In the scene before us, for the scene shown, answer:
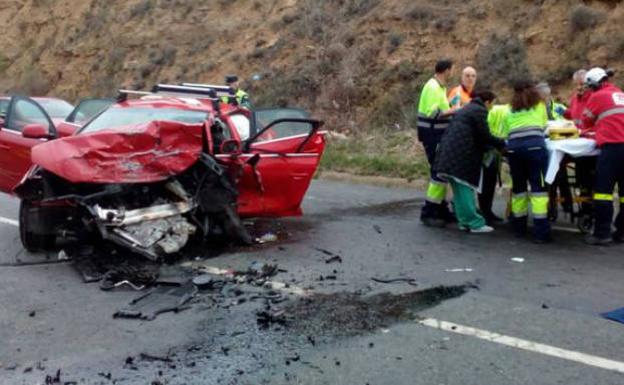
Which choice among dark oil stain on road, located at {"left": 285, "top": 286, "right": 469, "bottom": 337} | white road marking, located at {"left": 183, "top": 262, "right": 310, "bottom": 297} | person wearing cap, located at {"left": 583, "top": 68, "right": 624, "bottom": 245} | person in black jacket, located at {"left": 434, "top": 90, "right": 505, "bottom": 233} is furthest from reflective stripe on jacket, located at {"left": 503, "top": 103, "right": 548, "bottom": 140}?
white road marking, located at {"left": 183, "top": 262, "right": 310, "bottom": 297}

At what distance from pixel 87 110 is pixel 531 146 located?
278 inches

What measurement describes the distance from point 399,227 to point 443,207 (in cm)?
64

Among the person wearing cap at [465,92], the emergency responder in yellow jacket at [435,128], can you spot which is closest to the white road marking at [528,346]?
the emergency responder in yellow jacket at [435,128]

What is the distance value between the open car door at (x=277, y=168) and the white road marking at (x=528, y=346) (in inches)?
132

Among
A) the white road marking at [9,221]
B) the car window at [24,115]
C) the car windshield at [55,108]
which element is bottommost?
the white road marking at [9,221]

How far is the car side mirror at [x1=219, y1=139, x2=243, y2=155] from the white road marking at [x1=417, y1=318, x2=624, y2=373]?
3.31 metres

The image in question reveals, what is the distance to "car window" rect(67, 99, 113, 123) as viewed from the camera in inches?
458

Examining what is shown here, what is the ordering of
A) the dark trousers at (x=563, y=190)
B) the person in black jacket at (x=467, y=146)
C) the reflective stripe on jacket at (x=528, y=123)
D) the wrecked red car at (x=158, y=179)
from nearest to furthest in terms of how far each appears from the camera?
the wrecked red car at (x=158, y=179)
the reflective stripe on jacket at (x=528, y=123)
the person in black jacket at (x=467, y=146)
the dark trousers at (x=563, y=190)

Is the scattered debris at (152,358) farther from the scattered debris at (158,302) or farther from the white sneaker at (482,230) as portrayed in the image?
the white sneaker at (482,230)

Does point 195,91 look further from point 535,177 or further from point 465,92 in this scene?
point 535,177

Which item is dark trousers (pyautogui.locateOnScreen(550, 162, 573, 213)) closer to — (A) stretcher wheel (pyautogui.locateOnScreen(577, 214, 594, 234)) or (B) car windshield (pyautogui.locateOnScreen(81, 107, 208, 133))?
(A) stretcher wheel (pyautogui.locateOnScreen(577, 214, 594, 234))

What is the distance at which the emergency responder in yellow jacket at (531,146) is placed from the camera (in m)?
8.31

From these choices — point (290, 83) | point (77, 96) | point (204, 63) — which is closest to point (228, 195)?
point (290, 83)

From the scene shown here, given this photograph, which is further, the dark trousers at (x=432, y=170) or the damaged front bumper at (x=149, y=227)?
the dark trousers at (x=432, y=170)
